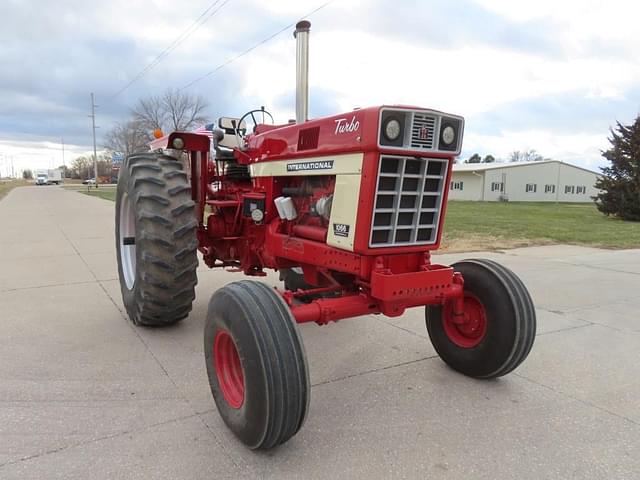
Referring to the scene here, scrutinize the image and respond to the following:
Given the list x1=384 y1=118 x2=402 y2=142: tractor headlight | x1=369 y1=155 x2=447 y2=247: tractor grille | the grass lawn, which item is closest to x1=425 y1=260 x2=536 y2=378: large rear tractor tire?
x1=369 y1=155 x2=447 y2=247: tractor grille

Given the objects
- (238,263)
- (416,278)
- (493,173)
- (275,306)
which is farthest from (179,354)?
(493,173)

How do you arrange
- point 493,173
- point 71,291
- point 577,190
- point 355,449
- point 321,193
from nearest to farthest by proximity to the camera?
point 355,449, point 321,193, point 71,291, point 493,173, point 577,190

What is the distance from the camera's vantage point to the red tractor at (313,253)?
2.44 m

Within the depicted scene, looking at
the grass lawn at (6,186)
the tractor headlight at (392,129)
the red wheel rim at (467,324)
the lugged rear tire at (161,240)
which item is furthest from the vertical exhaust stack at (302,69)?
the grass lawn at (6,186)

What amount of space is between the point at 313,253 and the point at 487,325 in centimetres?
130

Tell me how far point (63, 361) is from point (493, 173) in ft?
140

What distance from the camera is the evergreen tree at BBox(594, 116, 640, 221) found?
21.2 meters

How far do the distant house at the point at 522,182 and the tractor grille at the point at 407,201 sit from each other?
39299 millimetres

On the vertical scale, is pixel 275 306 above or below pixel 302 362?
above

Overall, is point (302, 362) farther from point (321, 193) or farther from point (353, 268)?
point (321, 193)

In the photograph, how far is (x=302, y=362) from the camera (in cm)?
236

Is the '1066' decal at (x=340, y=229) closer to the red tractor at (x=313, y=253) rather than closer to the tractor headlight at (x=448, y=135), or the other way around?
the red tractor at (x=313, y=253)

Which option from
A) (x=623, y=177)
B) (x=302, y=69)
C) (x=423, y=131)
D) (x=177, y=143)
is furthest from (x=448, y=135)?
(x=623, y=177)

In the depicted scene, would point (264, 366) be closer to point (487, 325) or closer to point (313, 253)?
point (313, 253)
